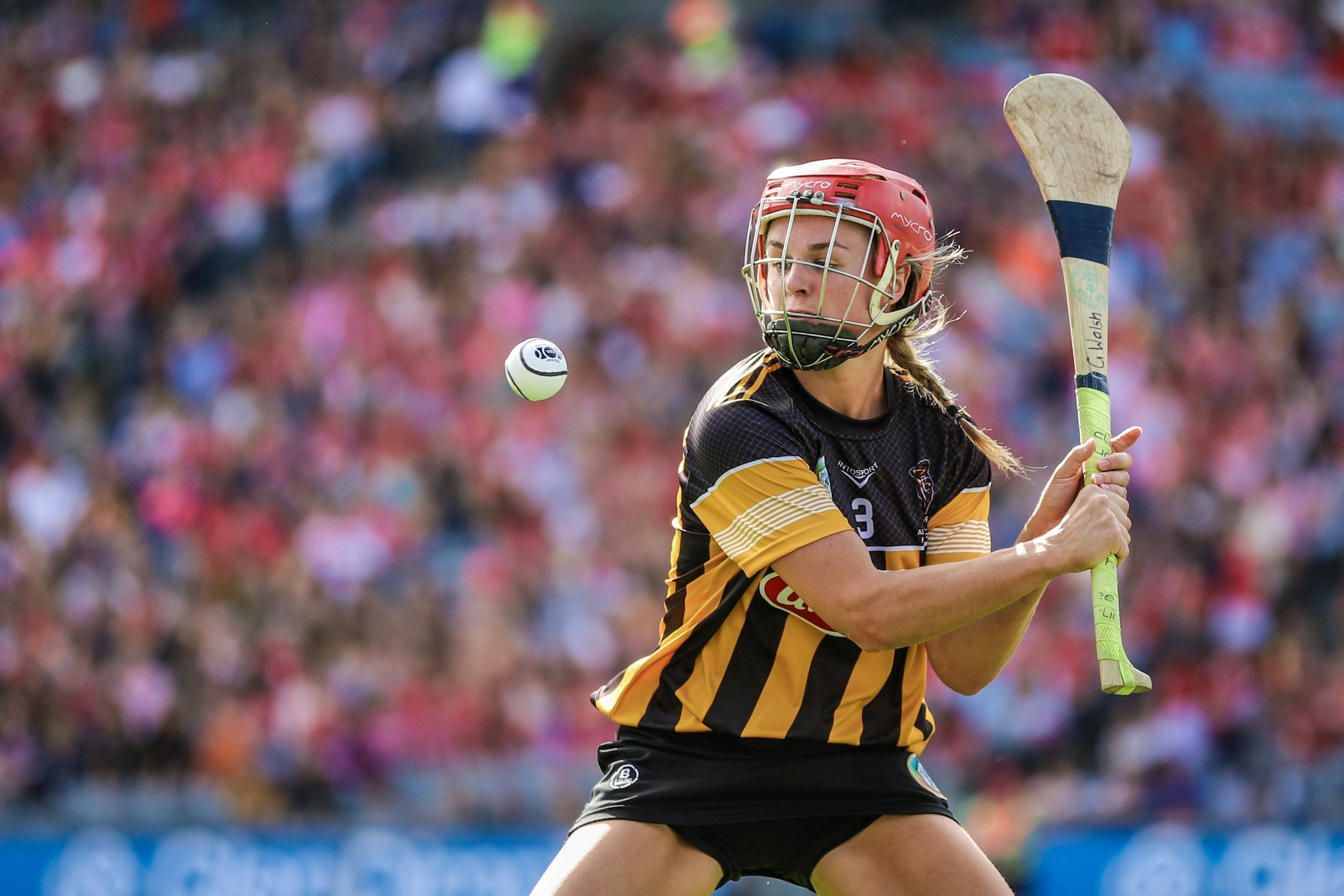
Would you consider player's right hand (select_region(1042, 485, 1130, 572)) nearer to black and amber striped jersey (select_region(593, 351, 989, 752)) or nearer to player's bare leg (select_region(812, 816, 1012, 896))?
black and amber striped jersey (select_region(593, 351, 989, 752))

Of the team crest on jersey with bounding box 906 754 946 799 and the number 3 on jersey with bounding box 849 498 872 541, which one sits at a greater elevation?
the number 3 on jersey with bounding box 849 498 872 541

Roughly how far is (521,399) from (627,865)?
745 cm

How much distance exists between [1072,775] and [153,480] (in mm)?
6188

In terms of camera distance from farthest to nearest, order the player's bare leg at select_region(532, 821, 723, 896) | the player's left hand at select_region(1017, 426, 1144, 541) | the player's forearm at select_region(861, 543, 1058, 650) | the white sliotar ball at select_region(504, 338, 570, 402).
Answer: the white sliotar ball at select_region(504, 338, 570, 402)
the player's left hand at select_region(1017, 426, 1144, 541)
the player's bare leg at select_region(532, 821, 723, 896)
the player's forearm at select_region(861, 543, 1058, 650)

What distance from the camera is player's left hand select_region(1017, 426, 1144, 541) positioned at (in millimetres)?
3207

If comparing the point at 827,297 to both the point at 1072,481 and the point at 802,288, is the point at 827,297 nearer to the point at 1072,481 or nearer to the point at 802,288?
the point at 802,288

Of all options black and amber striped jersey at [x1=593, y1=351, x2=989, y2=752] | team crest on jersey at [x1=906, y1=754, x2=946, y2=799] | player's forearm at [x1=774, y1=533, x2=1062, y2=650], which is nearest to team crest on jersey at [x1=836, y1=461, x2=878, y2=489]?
black and amber striped jersey at [x1=593, y1=351, x2=989, y2=752]

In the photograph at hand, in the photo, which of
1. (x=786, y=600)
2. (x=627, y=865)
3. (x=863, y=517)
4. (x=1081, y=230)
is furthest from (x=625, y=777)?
(x=1081, y=230)

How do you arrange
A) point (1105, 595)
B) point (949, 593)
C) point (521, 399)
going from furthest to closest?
point (521, 399) → point (1105, 595) → point (949, 593)

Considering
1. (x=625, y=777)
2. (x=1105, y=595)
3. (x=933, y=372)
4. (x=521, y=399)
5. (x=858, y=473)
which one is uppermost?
(x=521, y=399)

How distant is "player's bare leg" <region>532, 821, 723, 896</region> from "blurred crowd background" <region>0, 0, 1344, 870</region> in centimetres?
443

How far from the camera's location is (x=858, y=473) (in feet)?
10.9

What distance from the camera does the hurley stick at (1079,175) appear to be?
355 centimetres

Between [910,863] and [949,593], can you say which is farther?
[910,863]
